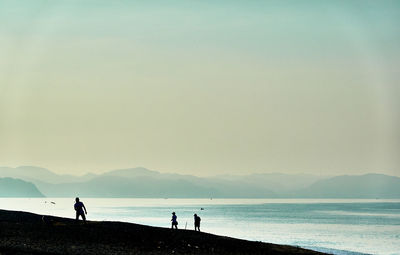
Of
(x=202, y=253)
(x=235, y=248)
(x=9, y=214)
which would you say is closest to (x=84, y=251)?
(x=202, y=253)

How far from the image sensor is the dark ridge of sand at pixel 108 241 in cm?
3325

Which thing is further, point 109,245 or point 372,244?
point 372,244

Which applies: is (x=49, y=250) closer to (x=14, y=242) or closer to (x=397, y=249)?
(x=14, y=242)

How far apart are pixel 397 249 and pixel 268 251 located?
51025mm

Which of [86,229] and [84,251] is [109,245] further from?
[86,229]

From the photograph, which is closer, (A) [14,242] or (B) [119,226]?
(A) [14,242]

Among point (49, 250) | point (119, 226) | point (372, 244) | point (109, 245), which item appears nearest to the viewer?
point (49, 250)

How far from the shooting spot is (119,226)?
151 ft

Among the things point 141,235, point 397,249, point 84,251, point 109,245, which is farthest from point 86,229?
point 397,249

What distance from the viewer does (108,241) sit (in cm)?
3697

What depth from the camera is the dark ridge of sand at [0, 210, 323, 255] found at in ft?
109

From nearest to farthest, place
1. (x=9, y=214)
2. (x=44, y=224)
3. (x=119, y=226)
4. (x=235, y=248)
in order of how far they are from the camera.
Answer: (x=235, y=248) < (x=44, y=224) < (x=119, y=226) < (x=9, y=214)

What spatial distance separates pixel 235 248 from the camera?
1549 inches

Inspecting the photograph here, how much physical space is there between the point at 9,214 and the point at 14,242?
20977mm
